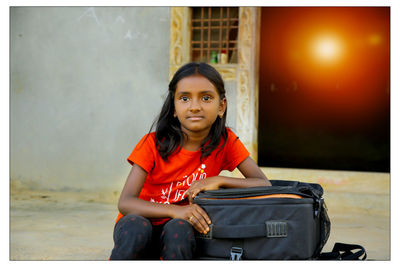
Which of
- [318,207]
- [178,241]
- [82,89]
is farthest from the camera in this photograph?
[82,89]

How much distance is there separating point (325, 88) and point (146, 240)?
6.88 m

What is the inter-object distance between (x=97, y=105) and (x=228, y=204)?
3.80 meters

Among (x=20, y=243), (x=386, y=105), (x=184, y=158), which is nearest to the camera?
(x=184, y=158)

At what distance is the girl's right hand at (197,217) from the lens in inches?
66.3

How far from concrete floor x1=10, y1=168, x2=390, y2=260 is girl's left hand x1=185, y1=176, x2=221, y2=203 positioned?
120cm

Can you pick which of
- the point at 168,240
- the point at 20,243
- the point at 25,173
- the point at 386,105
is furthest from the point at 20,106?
the point at 386,105

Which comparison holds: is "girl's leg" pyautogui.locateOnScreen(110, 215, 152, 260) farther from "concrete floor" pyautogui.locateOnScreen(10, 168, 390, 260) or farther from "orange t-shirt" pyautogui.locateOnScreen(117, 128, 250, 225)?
"concrete floor" pyautogui.locateOnScreen(10, 168, 390, 260)

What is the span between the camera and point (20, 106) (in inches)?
213

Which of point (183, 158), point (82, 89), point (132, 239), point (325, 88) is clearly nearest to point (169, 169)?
point (183, 158)

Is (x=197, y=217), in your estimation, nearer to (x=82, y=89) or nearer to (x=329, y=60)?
(x=82, y=89)

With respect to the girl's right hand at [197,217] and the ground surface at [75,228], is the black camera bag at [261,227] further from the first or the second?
the ground surface at [75,228]

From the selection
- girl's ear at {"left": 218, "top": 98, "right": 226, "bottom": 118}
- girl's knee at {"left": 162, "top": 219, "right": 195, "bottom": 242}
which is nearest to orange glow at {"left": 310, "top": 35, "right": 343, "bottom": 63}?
girl's ear at {"left": 218, "top": 98, "right": 226, "bottom": 118}

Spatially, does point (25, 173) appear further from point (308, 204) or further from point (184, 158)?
point (308, 204)

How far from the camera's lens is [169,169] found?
2.00 meters
